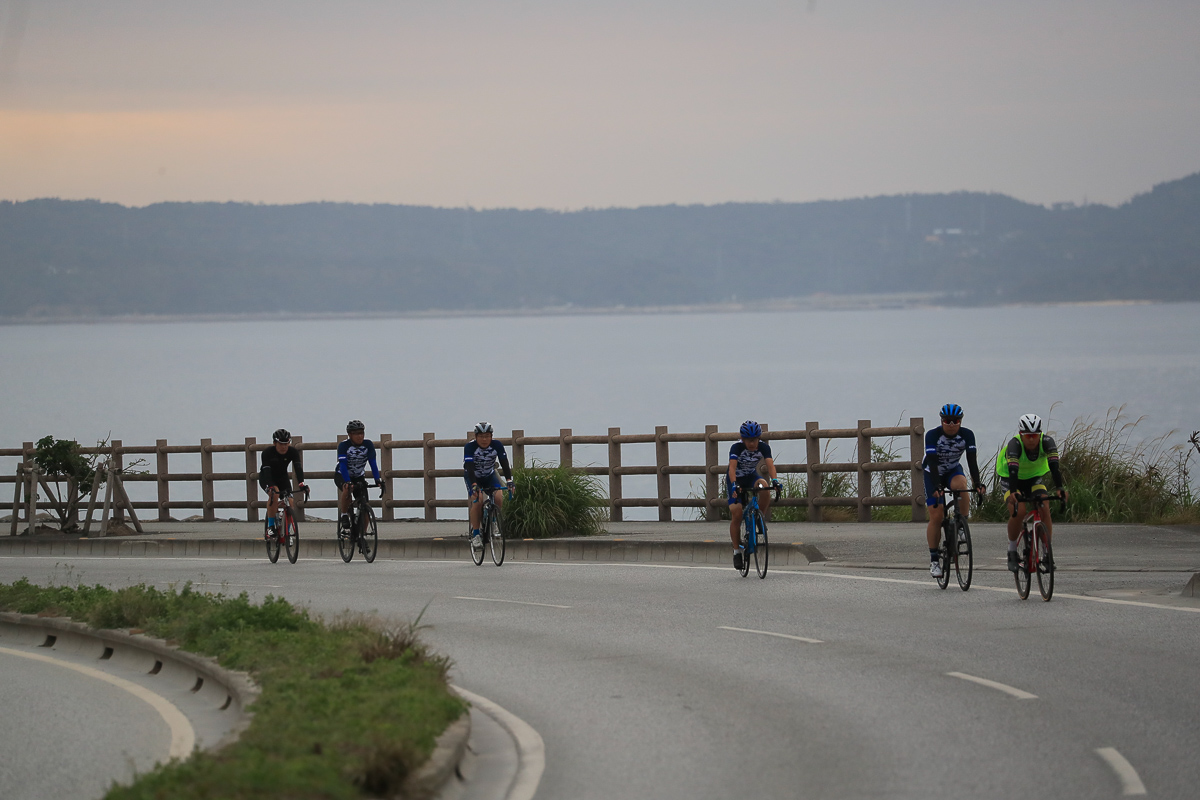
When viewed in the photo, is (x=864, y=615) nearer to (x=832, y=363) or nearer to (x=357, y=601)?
(x=357, y=601)

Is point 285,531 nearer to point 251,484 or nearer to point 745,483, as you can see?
point 745,483

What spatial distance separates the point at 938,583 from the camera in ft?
48.5

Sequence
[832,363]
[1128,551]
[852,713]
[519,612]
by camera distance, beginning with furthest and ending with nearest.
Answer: [832,363], [1128,551], [519,612], [852,713]

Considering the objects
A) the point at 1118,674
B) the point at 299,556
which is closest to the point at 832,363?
the point at 299,556

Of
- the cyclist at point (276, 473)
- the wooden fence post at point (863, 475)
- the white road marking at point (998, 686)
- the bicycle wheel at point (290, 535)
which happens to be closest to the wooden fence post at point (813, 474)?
the wooden fence post at point (863, 475)

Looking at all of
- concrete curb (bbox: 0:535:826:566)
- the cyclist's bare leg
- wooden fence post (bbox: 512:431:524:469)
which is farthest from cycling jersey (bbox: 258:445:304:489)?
the cyclist's bare leg

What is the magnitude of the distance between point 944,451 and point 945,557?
100 cm

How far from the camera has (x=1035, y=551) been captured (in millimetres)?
13336

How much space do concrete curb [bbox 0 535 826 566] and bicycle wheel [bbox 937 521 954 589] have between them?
9.29ft

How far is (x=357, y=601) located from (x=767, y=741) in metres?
7.46

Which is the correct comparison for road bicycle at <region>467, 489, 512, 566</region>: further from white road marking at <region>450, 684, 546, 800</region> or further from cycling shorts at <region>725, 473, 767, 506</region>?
white road marking at <region>450, 684, 546, 800</region>

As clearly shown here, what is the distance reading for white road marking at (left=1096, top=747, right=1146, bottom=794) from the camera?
7.10m

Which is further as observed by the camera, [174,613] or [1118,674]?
[174,613]

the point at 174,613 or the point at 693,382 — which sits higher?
the point at 693,382
